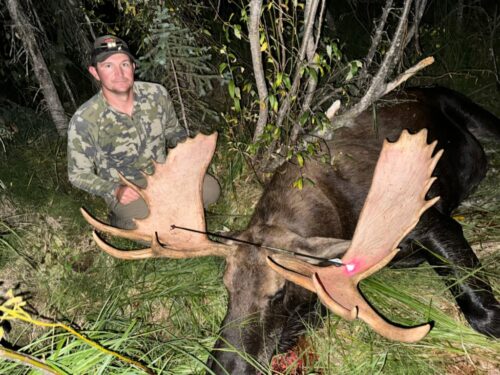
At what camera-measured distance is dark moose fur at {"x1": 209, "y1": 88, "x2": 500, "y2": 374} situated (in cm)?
271

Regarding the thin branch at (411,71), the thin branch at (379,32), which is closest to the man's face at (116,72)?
the thin branch at (379,32)

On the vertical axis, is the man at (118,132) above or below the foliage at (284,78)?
below

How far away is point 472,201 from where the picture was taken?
13.6 feet

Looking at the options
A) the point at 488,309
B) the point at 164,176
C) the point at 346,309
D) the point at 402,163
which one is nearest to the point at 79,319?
the point at 164,176

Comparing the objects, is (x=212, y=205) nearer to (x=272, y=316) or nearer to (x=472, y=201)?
(x=272, y=316)

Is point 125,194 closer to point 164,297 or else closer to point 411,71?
point 164,297

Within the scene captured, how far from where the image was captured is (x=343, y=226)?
10.7 feet

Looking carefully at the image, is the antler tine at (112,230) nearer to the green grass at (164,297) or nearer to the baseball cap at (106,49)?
the green grass at (164,297)

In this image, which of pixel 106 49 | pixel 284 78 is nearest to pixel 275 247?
pixel 284 78

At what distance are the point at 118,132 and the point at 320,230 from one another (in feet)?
7.09

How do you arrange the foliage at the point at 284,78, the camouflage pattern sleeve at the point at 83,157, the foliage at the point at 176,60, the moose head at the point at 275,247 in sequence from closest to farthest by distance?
the moose head at the point at 275,247 < the foliage at the point at 284,78 < the camouflage pattern sleeve at the point at 83,157 < the foliage at the point at 176,60

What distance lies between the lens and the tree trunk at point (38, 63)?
467 centimetres

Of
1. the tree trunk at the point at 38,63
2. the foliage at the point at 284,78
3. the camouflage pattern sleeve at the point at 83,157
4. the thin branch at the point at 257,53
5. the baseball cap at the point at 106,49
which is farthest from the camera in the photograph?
the tree trunk at the point at 38,63

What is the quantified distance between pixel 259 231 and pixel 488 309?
5.26ft
